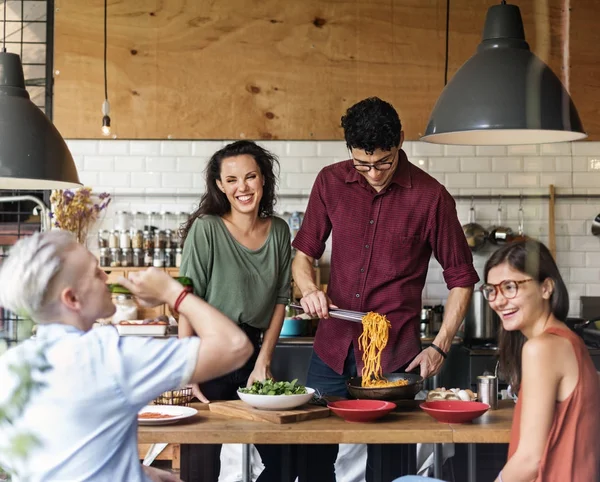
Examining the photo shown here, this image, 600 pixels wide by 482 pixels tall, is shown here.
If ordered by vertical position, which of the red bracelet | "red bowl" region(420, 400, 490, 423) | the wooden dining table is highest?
the red bracelet

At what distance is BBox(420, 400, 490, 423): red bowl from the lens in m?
2.83

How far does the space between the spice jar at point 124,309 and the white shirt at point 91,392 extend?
409 cm

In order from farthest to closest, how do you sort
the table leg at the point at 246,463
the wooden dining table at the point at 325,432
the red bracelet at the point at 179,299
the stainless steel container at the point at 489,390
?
the table leg at the point at 246,463 → the stainless steel container at the point at 489,390 → the wooden dining table at the point at 325,432 → the red bracelet at the point at 179,299

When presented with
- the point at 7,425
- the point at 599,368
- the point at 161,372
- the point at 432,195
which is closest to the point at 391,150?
the point at 432,195

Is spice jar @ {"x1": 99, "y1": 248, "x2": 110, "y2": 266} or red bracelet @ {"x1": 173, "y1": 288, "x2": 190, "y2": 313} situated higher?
spice jar @ {"x1": 99, "y1": 248, "x2": 110, "y2": 266}

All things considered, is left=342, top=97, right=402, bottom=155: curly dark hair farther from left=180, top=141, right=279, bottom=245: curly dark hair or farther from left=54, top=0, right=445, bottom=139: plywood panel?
left=54, top=0, right=445, bottom=139: plywood panel

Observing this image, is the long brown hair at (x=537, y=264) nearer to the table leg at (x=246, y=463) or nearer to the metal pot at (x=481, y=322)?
the table leg at (x=246, y=463)

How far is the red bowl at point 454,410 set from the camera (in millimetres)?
2830

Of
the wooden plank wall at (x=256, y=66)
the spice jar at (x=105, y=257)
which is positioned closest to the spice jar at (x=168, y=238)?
the spice jar at (x=105, y=257)

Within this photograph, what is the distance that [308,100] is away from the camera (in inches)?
255

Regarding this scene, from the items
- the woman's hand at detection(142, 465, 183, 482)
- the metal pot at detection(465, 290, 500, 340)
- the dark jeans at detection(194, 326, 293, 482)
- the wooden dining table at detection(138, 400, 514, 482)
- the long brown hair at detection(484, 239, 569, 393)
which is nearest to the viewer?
the woman's hand at detection(142, 465, 183, 482)

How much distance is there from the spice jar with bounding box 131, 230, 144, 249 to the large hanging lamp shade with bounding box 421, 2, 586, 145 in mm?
3488

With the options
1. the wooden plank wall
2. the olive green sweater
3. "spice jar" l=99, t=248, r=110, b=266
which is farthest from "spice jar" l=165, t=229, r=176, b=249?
the olive green sweater

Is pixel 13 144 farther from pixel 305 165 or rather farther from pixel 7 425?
pixel 305 165
